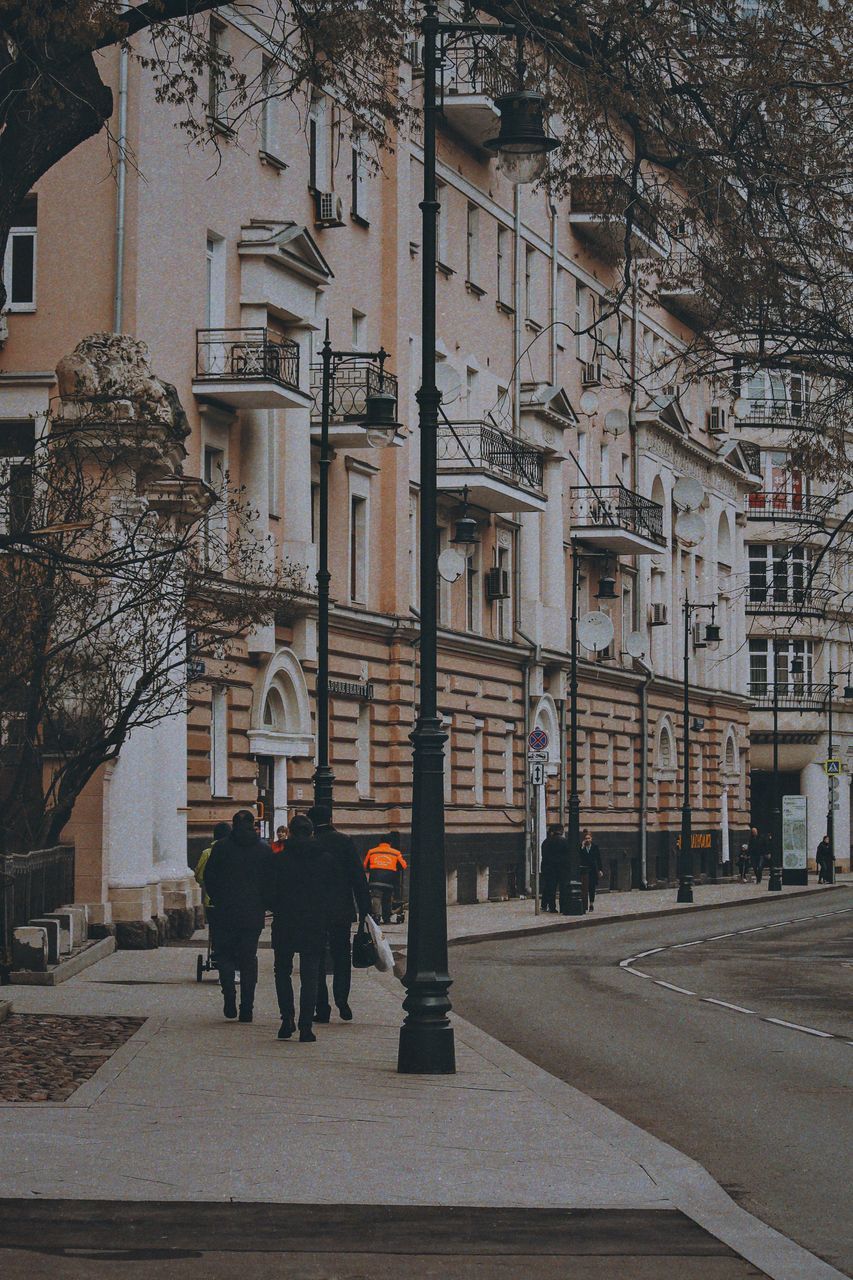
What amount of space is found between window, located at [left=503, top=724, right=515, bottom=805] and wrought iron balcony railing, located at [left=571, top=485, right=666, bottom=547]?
23.3ft

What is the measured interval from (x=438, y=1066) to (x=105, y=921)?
13.6 metres

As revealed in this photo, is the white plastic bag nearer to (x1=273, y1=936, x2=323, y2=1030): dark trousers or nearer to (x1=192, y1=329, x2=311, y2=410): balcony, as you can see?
(x1=273, y1=936, x2=323, y2=1030): dark trousers

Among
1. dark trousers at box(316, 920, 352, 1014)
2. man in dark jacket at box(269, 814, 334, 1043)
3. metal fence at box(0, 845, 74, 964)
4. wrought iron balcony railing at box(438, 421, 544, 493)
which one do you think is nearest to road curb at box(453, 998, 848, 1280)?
man in dark jacket at box(269, 814, 334, 1043)

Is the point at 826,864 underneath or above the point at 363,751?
underneath

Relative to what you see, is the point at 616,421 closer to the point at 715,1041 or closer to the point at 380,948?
the point at 715,1041

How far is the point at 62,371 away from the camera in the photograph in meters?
26.8

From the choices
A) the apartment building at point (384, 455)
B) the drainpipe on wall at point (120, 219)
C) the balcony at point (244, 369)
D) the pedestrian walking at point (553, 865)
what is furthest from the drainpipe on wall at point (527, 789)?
the drainpipe on wall at point (120, 219)

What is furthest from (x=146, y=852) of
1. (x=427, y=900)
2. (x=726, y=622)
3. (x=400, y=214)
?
(x=726, y=622)

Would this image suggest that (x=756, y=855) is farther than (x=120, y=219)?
Yes

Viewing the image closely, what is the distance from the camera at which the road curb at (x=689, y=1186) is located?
8219mm

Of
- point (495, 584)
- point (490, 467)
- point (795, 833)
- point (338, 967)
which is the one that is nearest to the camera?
point (338, 967)

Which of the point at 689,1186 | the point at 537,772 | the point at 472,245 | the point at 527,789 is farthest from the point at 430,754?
the point at 527,789

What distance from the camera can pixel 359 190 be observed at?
4212 centimetres

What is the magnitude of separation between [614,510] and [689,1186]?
48.0 m
